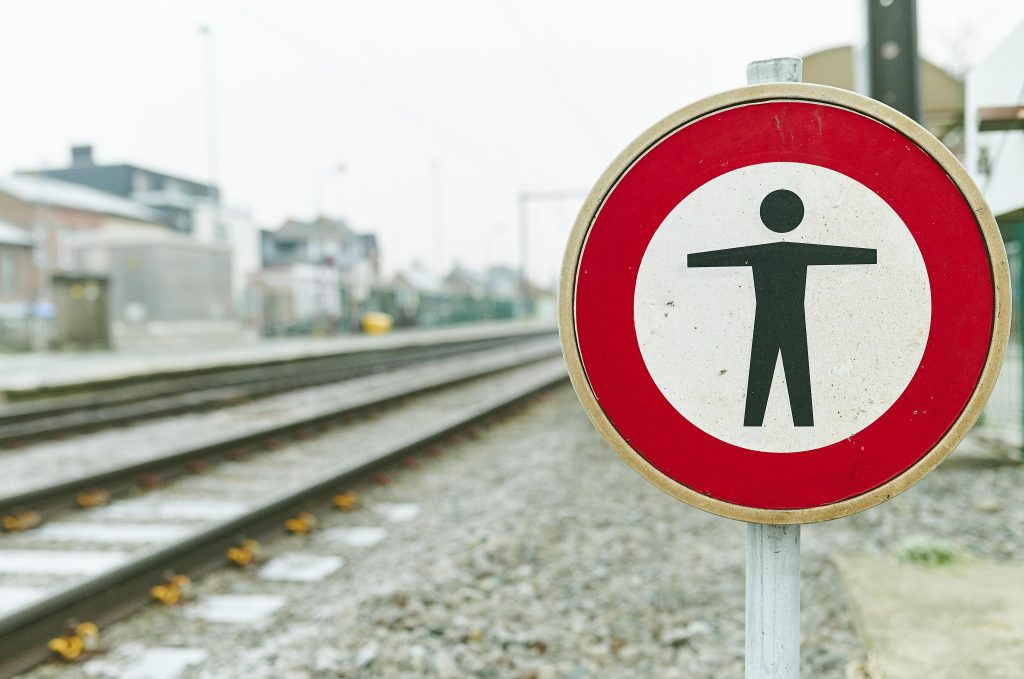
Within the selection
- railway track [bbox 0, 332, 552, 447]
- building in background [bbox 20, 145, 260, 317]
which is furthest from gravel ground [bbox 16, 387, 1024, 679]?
building in background [bbox 20, 145, 260, 317]

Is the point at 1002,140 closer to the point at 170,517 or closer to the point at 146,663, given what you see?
→ the point at 146,663

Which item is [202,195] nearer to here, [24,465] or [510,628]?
[24,465]

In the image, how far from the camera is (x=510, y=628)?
350 centimetres

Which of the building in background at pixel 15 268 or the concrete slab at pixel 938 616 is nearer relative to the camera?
the concrete slab at pixel 938 616

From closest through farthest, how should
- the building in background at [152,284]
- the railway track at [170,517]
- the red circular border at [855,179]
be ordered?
the red circular border at [855,179] → the railway track at [170,517] → the building in background at [152,284]

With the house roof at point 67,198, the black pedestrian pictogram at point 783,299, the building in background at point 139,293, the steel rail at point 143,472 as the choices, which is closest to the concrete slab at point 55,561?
the steel rail at point 143,472

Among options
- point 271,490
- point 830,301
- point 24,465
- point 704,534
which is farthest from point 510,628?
point 24,465

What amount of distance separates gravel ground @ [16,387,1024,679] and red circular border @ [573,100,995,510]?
2.16 meters

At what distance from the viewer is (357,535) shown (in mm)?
5449

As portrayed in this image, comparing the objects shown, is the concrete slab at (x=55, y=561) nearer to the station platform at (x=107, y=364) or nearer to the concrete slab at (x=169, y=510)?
the concrete slab at (x=169, y=510)

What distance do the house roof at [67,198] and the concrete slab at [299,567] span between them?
2118 inches

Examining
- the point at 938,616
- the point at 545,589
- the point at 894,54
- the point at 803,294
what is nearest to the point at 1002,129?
the point at 894,54

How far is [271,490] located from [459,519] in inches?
67.2

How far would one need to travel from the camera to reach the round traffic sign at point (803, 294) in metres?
1.07
